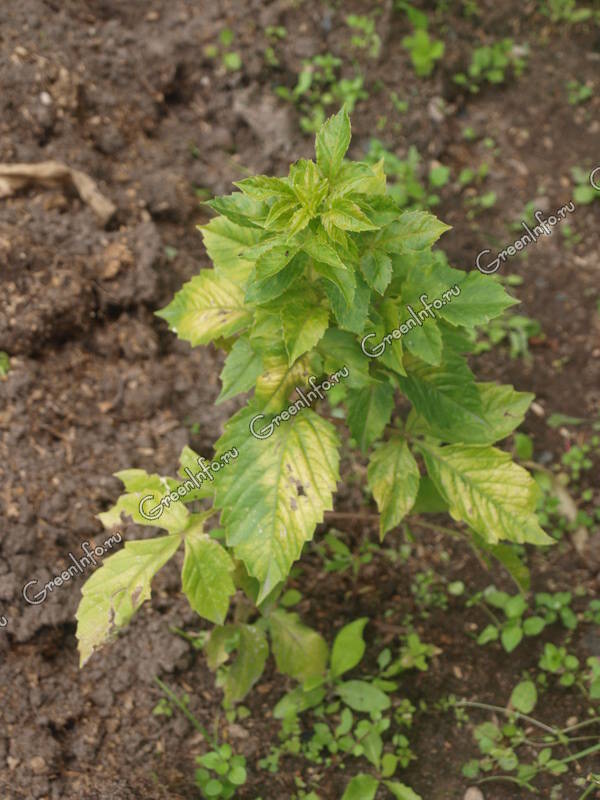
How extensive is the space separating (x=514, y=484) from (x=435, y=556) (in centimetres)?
99

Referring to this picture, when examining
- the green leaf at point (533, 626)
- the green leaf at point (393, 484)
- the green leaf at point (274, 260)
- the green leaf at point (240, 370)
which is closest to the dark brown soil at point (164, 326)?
the green leaf at point (533, 626)

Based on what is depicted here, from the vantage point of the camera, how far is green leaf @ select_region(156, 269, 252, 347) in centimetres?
223

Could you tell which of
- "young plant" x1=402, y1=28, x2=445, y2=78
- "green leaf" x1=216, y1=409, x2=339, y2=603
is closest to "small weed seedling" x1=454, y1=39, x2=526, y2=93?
"young plant" x1=402, y1=28, x2=445, y2=78

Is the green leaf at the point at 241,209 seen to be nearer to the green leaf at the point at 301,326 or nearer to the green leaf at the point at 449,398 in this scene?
the green leaf at the point at 301,326

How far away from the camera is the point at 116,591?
2199 millimetres

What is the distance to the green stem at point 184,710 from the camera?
2.62 meters

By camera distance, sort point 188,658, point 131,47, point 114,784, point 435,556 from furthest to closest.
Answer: point 131,47 < point 435,556 < point 188,658 < point 114,784

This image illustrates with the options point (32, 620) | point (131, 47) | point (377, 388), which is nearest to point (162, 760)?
point (32, 620)

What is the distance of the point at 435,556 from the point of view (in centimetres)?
312

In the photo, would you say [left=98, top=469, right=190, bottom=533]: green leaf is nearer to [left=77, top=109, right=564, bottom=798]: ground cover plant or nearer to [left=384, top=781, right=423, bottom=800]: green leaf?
[left=77, top=109, right=564, bottom=798]: ground cover plant

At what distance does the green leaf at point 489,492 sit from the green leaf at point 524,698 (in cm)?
79

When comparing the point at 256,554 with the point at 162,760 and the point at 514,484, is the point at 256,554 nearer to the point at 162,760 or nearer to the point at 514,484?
the point at 514,484

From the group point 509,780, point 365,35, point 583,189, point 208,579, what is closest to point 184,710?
point 208,579

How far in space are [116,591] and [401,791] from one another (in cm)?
115
